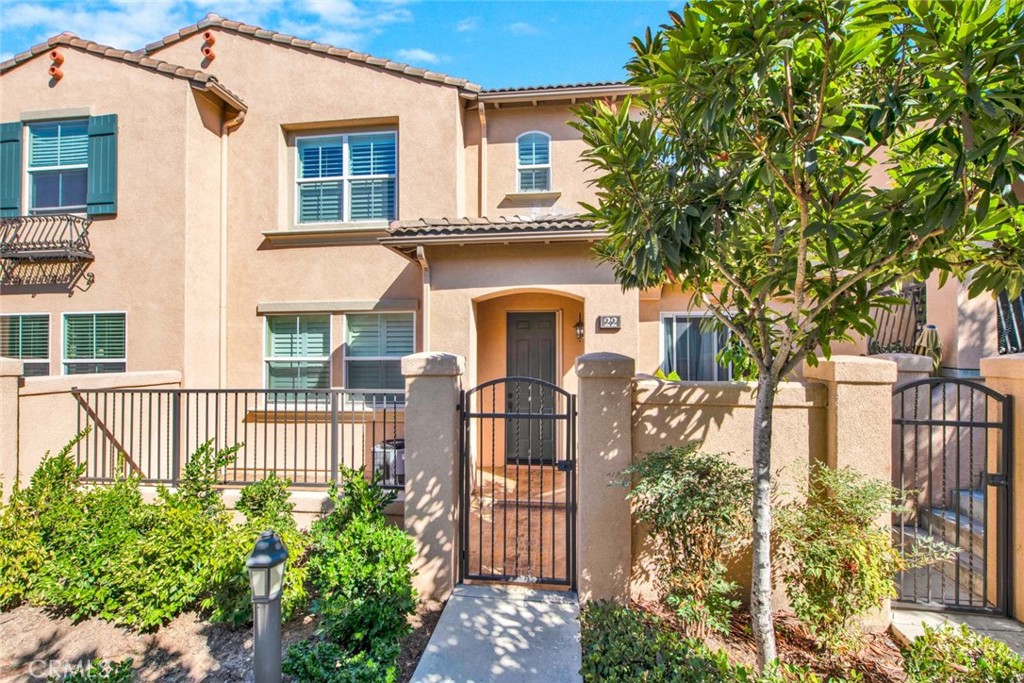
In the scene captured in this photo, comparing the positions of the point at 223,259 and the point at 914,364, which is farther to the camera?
the point at 223,259

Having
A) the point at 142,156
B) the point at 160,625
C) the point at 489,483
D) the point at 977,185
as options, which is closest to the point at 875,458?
the point at 977,185

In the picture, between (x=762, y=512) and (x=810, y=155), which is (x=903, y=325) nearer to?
(x=762, y=512)

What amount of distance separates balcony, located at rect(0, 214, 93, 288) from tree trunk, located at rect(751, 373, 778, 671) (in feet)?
37.0

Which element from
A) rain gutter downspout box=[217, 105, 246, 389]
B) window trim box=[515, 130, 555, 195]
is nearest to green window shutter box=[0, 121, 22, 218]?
rain gutter downspout box=[217, 105, 246, 389]

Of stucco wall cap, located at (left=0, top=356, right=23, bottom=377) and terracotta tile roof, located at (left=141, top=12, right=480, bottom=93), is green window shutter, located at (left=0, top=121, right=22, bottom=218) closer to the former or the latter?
terracotta tile roof, located at (left=141, top=12, right=480, bottom=93)

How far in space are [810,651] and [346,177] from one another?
10.0m

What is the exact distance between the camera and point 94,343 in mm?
8859

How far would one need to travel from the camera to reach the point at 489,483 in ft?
25.7

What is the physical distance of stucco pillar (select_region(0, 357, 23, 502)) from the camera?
5.66 metres

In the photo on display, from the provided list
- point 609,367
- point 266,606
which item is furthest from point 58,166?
point 609,367

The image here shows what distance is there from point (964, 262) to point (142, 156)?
11.8m

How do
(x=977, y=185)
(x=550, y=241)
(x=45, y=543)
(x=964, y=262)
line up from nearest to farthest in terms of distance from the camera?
(x=977, y=185) → (x=964, y=262) → (x=45, y=543) → (x=550, y=241)

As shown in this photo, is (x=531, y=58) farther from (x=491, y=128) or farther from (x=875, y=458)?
(x=875, y=458)

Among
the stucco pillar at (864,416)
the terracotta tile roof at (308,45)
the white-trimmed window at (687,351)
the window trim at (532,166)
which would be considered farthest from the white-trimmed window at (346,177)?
the stucco pillar at (864,416)
